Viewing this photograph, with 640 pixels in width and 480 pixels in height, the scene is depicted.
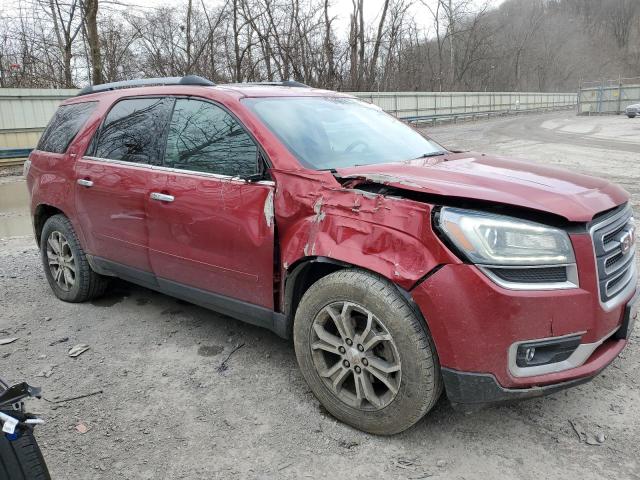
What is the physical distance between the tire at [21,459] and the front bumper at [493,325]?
60.6 inches

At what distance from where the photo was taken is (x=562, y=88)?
7938cm

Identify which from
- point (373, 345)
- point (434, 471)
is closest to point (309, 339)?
point (373, 345)

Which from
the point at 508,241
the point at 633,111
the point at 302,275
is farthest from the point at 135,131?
the point at 633,111

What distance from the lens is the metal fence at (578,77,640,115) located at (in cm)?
3241

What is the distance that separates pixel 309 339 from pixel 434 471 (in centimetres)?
86

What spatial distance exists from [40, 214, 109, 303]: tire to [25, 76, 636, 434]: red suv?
415mm

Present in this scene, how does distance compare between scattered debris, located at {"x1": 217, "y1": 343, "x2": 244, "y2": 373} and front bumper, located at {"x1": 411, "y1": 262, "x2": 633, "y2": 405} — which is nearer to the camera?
front bumper, located at {"x1": 411, "y1": 262, "x2": 633, "y2": 405}

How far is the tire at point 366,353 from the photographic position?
2334 millimetres

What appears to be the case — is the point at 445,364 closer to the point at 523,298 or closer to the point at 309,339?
the point at 523,298

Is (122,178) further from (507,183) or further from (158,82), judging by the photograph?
(507,183)

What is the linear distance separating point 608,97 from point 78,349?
122 ft

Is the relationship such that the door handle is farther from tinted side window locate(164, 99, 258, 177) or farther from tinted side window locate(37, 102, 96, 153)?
tinted side window locate(37, 102, 96, 153)

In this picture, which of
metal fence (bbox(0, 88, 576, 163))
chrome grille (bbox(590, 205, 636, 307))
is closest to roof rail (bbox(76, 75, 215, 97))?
chrome grille (bbox(590, 205, 636, 307))

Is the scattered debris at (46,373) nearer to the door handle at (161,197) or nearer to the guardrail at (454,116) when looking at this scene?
the door handle at (161,197)
